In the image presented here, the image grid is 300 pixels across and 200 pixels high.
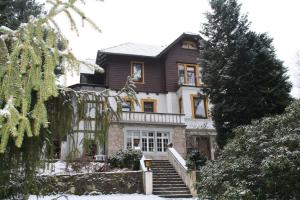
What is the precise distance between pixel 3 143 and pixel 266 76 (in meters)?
14.2

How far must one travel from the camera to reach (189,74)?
88.6 feet

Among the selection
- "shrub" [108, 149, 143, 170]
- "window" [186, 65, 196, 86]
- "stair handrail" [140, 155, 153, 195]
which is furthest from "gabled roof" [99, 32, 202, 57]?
"stair handrail" [140, 155, 153, 195]

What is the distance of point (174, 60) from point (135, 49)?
369 cm

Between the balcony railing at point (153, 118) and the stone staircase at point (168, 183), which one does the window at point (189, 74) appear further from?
the stone staircase at point (168, 183)

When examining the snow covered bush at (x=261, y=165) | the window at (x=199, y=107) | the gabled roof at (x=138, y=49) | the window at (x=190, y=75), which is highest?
the gabled roof at (x=138, y=49)

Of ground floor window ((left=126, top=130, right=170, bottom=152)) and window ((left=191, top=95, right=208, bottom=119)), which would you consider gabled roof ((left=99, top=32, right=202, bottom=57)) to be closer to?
window ((left=191, top=95, right=208, bottom=119))

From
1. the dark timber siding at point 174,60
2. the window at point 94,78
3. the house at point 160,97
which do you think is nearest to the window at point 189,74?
the house at point 160,97

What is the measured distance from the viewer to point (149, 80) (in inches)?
1036

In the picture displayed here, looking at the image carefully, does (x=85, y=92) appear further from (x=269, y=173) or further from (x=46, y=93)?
(x=269, y=173)

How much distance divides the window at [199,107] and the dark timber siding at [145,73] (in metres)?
2.71

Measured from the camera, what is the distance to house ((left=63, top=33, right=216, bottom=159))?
72.2 ft

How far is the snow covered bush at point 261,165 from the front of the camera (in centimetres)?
790

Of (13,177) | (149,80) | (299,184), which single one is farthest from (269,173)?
(149,80)

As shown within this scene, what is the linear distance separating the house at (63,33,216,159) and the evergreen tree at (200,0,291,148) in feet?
21.4
